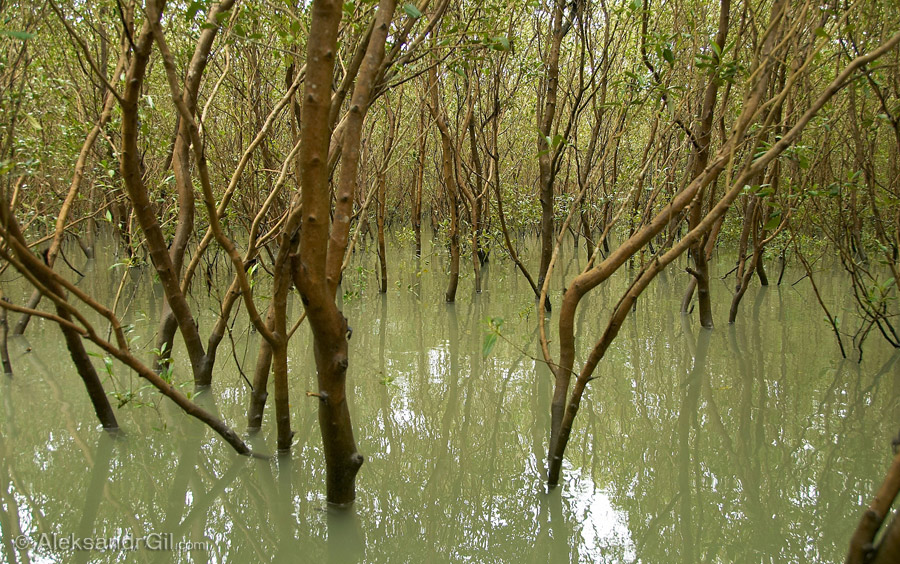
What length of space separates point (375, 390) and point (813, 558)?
306 centimetres

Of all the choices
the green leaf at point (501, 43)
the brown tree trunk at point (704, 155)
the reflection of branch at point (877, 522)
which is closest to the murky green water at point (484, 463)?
the brown tree trunk at point (704, 155)

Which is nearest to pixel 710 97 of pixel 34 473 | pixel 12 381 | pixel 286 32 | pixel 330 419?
pixel 286 32

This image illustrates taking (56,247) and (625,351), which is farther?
(625,351)

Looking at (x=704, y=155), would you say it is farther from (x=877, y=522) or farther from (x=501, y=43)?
(x=877, y=522)

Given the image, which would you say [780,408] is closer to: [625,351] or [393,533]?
[625,351]

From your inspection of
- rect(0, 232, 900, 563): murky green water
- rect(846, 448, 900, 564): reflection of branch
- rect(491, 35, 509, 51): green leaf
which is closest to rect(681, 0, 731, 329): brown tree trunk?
rect(0, 232, 900, 563): murky green water

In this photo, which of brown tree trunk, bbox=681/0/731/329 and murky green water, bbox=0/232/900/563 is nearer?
murky green water, bbox=0/232/900/563

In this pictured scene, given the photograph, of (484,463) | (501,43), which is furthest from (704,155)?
(484,463)

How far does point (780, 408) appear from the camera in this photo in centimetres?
426

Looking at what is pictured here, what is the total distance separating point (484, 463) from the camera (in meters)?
3.52

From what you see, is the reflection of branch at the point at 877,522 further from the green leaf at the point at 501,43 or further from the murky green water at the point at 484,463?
the green leaf at the point at 501,43

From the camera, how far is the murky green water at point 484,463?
2.73 m

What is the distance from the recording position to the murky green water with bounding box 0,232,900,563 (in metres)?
2.73

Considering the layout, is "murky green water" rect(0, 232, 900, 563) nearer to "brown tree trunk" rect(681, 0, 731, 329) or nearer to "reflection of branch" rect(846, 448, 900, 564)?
"brown tree trunk" rect(681, 0, 731, 329)
